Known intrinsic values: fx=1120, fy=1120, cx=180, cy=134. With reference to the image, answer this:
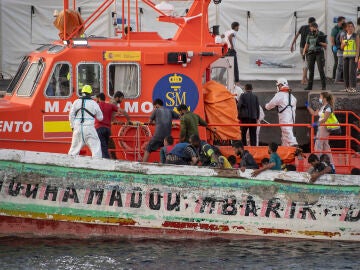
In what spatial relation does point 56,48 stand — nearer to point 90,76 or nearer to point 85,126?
point 90,76

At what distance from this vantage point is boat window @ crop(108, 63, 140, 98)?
18.8 m

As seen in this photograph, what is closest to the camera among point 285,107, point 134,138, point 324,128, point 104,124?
point 104,124

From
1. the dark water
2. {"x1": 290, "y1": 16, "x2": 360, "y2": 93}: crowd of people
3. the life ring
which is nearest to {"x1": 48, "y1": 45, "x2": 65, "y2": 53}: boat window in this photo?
the life ring

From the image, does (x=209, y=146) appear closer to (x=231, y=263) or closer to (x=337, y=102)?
(x=231, y=263)

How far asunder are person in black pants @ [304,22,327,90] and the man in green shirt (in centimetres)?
744

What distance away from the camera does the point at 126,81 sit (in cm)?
1884

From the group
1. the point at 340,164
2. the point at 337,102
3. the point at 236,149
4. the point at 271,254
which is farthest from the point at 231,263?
the point at 337,102

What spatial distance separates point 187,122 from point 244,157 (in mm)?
1105

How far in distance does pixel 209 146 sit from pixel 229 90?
258 centimetres

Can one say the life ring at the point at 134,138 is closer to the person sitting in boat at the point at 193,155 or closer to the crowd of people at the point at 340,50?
the person sitting in boat at the point at 193,155

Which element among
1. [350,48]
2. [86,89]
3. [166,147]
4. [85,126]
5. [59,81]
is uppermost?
[350,48]

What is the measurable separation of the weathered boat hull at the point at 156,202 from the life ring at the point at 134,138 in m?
1.12

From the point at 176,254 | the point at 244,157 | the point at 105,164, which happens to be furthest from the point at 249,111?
the point at 176,254

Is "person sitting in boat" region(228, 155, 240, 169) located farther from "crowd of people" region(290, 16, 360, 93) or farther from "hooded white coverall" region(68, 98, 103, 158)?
"crowd of people" region(290, 16, 360, 93)
